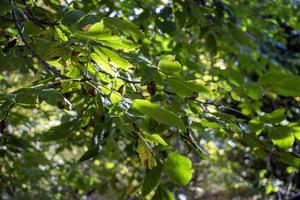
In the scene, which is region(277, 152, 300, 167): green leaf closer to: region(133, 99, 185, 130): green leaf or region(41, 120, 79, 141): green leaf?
region(133, 99, 185, 130): green leaf

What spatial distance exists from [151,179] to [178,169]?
3.7 inches

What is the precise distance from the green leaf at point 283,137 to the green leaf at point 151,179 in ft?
1.25

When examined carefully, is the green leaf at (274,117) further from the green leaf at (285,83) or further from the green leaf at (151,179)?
the green leaf at (151,179)

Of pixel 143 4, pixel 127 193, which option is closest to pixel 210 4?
pixel 143 4

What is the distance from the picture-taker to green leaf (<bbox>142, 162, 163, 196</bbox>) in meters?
1.40

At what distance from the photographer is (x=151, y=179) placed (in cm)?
141

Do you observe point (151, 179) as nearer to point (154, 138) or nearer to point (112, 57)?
point (154, 138)

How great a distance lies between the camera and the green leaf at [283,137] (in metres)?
1.37

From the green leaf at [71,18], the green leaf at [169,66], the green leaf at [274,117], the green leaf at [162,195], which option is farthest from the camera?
the green leaf at [162,195]

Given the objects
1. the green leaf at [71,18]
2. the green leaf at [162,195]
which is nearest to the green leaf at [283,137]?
the green leaf at [162,195]

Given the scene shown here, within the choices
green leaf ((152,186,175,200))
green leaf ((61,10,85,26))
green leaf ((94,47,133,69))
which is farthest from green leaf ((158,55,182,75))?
green leaf ((152,186,175,200))

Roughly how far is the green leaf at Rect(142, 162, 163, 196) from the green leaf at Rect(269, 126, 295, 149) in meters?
0.38

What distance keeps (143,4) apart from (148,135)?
1.23 meters

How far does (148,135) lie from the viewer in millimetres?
1159
